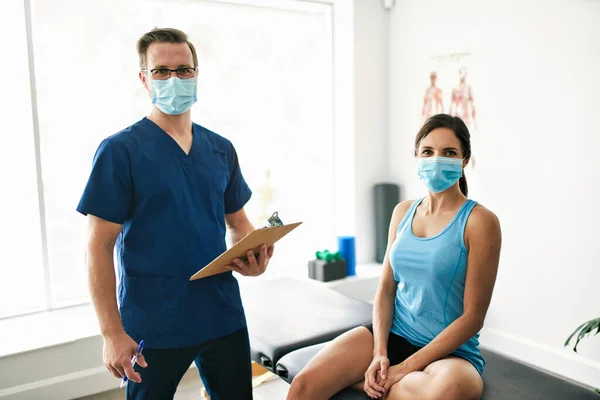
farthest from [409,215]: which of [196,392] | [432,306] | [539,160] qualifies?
[196,392]

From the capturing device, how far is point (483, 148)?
9.63 feet

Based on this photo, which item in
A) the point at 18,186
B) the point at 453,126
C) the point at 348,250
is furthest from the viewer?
the point at 348,250

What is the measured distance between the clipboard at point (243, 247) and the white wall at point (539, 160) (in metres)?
1.73

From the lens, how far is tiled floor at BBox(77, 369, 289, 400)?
2.52 metres

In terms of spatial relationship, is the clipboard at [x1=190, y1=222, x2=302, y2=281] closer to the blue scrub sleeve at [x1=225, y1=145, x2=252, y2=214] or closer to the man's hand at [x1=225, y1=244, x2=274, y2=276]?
the man's hand at [x1=225, y1=244, x2=274, y2=276]

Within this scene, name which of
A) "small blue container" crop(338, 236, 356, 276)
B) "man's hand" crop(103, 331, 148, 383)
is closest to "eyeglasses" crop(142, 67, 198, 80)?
Answer: "man's hand" crop(103, 331, 148, 383)

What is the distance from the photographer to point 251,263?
142 centimetres

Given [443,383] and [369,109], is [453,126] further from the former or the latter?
[369,109]

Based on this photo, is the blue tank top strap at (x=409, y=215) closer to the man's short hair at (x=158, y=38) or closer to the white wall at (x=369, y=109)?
the man's short hair at (x=158, y=38)

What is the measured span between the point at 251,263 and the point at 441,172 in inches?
25.9

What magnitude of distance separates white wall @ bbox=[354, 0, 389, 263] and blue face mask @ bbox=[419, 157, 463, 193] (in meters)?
1.83

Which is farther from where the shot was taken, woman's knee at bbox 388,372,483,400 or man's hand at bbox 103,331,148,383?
woman's knee at bbox 388,372,483,400

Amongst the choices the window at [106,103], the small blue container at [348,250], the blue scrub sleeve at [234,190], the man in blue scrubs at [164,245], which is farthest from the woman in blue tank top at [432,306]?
the window at [106,103]

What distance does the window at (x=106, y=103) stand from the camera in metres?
2.65
